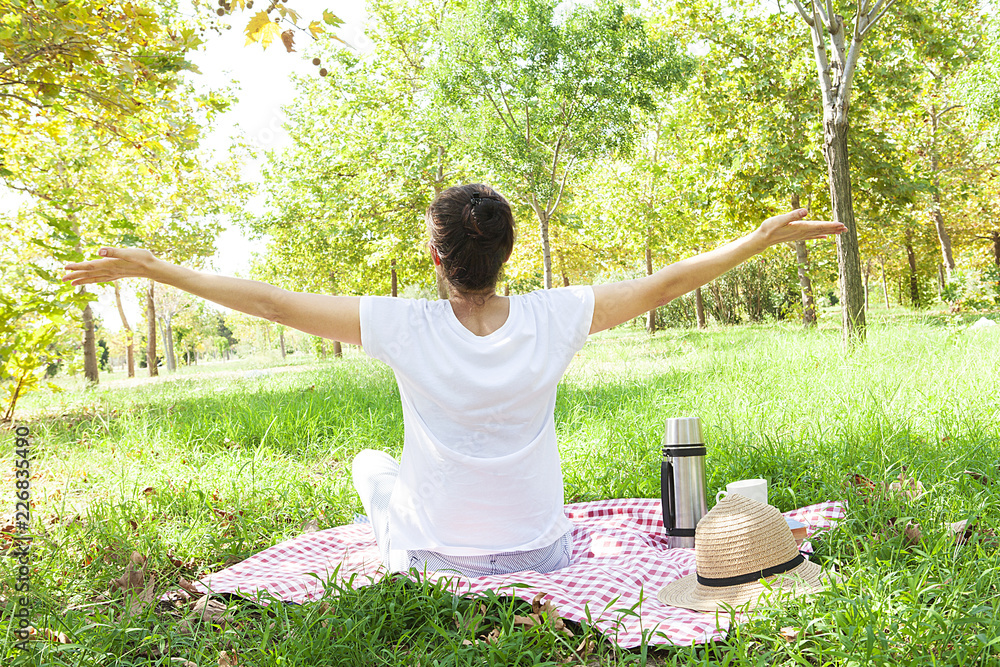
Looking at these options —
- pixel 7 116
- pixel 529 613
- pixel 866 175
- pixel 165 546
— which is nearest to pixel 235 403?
pixel 7 116

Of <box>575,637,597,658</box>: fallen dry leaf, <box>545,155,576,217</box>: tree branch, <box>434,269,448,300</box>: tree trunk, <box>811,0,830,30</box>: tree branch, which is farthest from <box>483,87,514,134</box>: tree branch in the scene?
<box>575,637,597,658</box>: fallen dry leaf

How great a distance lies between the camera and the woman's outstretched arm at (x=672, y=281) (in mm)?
2893

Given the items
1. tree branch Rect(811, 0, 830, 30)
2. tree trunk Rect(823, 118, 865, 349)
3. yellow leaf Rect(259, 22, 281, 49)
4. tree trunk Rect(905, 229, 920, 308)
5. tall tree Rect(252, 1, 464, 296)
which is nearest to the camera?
yellow leaf Rect(259, 22, 281, 49)

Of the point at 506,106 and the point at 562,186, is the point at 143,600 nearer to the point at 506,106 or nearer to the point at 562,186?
the point at 506,106

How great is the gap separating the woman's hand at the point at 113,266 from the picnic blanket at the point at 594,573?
1.39 m

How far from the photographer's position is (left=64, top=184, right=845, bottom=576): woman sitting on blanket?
8.66 feet

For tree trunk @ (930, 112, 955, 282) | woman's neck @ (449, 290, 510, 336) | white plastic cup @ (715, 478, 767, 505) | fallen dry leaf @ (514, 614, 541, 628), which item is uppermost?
tree trunk @ (930, 112, 955, 282)

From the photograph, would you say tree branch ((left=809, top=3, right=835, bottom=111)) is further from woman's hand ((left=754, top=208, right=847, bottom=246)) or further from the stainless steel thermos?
the stainless steel thermos

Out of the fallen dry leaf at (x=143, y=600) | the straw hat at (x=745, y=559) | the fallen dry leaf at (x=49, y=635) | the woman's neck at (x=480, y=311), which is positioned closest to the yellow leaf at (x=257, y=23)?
the woman's neck at (x=480, y=311)

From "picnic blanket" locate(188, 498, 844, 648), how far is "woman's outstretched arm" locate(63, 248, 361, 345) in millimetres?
1003

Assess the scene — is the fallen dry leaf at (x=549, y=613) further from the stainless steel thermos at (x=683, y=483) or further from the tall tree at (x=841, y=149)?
the tall tree at (x=841, y=149)

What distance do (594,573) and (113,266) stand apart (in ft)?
7.97

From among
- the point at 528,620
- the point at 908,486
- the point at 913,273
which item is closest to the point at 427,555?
the point at 528,620

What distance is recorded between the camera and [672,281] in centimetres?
288
